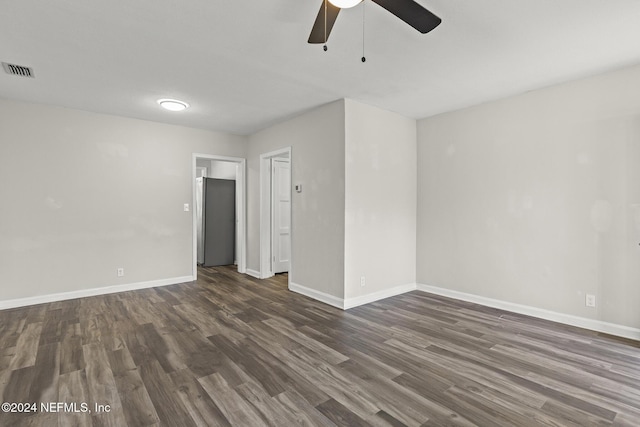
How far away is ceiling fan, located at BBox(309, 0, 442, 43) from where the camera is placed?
163 cm

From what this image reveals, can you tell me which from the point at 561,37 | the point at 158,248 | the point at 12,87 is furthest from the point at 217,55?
the point at 158,248

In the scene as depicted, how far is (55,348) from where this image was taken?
108 inches

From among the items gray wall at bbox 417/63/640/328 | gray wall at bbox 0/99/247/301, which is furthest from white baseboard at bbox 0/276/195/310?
gray wall at bbox 417/63/640/328

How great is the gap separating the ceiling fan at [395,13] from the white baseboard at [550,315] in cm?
335

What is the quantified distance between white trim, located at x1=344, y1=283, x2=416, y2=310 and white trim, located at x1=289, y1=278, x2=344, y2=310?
4.1 inches

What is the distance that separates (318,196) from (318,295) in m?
1.33

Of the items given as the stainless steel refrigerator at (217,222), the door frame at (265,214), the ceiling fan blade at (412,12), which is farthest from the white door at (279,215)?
the ceiling fan blade at (412,12)

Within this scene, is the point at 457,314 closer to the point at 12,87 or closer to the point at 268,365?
the point at 268,365

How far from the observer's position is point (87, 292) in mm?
4332

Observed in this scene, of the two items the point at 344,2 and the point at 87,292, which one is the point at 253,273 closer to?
the point at 87,292

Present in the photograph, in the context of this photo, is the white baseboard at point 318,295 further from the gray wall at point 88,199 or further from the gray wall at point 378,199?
the gray wall at point 88,199

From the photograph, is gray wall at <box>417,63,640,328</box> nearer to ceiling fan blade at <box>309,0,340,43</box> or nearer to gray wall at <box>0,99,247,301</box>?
ceiling fan blade at <box>309,0,340,43</box>

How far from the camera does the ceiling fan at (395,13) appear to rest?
1635 millimetres

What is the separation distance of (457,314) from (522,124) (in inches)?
92.7
